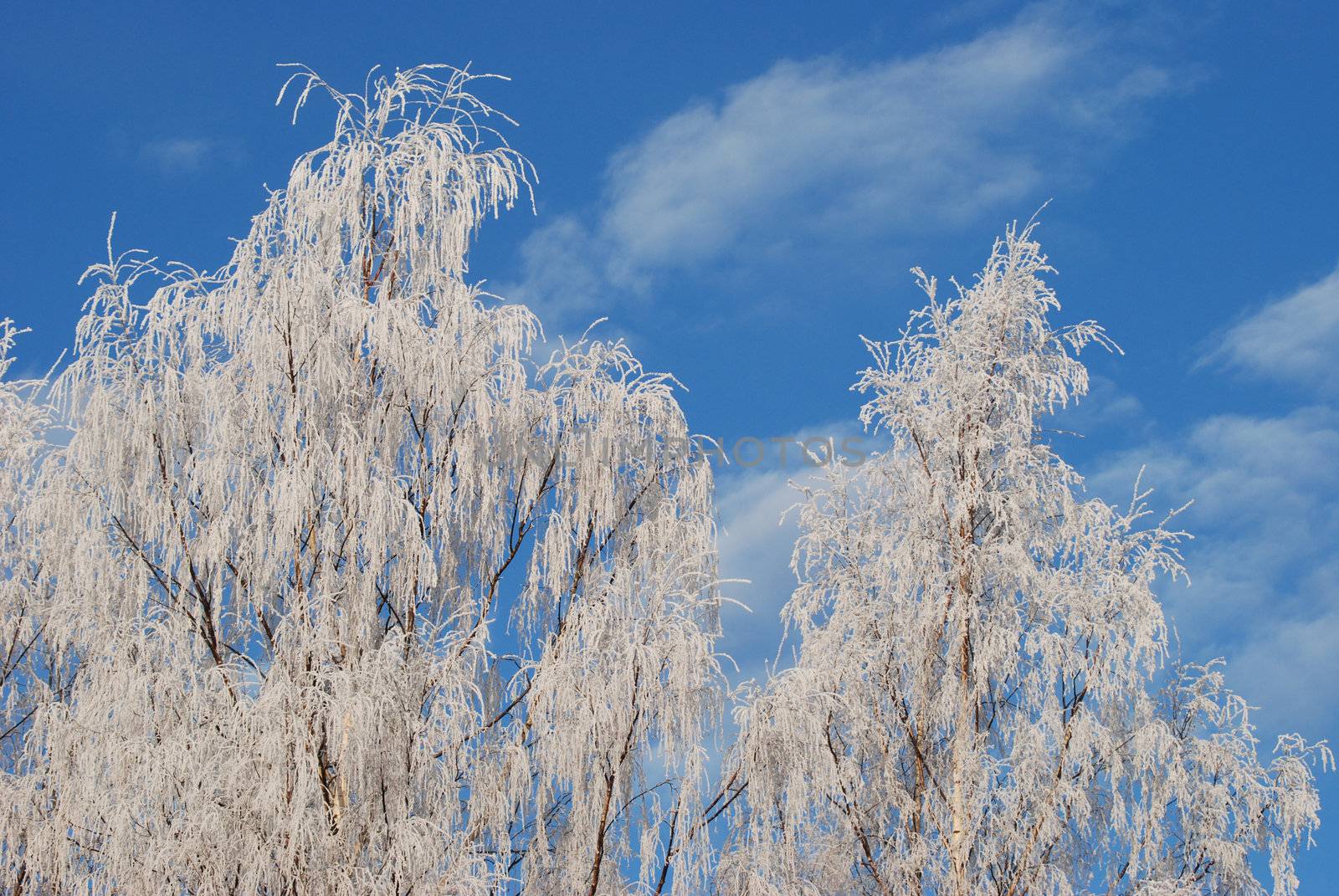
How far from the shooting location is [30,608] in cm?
801

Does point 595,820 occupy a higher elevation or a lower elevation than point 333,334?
lower

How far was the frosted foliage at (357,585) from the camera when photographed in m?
5.80

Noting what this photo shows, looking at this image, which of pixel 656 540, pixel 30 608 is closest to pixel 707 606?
pixel 656 540

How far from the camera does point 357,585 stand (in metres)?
6.49

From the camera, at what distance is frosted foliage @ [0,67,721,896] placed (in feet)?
19.0

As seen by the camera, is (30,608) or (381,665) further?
(30,608)

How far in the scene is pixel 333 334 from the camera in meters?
6.93

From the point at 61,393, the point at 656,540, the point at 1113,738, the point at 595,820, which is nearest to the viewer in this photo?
the point at 595,820

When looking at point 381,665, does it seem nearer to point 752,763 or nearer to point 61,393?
point 752,763

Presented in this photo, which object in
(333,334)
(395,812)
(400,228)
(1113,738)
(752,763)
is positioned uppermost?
(400,228)

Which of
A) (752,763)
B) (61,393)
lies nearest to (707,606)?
(752,763)

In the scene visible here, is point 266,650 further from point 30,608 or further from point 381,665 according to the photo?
point 30,608

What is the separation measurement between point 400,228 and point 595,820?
11.5 ft

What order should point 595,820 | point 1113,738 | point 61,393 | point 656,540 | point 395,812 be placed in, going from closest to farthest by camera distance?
point 395,812 → point 595,820 → point 61,393 → point 656,540 → point 1113,738
